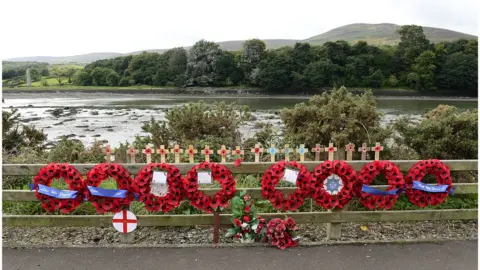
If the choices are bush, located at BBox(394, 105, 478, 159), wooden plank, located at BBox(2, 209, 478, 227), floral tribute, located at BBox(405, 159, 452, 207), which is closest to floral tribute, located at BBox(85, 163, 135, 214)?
wooden plank, located at BBox(2, 209, 478, 227)

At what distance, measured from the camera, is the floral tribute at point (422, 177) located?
5.60 m

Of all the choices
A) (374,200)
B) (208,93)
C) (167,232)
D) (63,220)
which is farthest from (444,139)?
(208,93)

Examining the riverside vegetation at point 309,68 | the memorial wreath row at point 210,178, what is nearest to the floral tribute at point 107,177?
the memorial wreath row at point 210,178

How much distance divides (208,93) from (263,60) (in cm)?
1555

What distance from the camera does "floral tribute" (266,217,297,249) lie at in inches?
209

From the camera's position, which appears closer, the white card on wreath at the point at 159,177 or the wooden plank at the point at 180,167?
the white card on wreath at the point at 159,177

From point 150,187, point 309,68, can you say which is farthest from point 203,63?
point 150,187

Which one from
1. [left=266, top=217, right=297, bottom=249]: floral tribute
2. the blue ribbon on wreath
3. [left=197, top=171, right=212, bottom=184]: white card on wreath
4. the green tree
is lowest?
[left=266, top=217, right=297, bottom=249]: floral tribute

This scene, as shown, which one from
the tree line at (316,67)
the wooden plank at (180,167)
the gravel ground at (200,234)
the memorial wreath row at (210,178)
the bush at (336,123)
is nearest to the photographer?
the memorial wreath row at (210,178)

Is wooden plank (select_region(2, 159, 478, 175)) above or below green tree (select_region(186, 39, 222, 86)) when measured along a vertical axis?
below

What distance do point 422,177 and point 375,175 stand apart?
0.69 metres

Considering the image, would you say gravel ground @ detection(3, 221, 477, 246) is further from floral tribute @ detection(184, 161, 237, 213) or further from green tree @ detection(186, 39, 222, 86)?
green tree @ detection(186, 39, 222, 86)

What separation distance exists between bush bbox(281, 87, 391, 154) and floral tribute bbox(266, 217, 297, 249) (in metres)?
4.04

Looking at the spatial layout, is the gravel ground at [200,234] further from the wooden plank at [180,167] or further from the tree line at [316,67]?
the tree line at [316,67]
